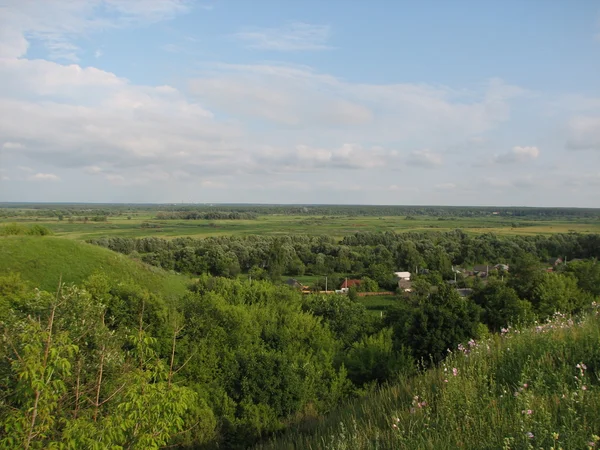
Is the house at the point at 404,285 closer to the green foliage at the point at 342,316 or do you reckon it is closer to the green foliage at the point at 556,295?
the green foliage at the point at 556,295

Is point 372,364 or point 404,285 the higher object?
point 372,364

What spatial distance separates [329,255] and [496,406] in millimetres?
69389

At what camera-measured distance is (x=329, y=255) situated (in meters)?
73.1

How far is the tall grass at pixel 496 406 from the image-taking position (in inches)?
131

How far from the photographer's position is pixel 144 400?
5.16 metres

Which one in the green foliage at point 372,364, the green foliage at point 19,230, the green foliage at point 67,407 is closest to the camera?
the green foliage at point 67,407

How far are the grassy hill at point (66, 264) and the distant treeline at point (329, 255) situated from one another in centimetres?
2196

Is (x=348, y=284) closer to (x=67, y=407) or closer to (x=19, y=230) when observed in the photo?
(x=19, y=230)

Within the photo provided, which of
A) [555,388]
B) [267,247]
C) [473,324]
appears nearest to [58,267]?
[473,324]

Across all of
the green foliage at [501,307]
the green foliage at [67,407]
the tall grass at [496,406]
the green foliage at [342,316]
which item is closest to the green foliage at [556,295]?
the green foliage at [501,307]

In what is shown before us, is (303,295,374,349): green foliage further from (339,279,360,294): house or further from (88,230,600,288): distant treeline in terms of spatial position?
(88,230,600,288): distant treeline

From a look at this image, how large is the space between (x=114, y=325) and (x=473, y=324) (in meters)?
18.6

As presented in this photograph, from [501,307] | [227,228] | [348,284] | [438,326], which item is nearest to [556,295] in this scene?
[501,307]

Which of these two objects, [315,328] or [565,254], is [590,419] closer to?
[315,328]
